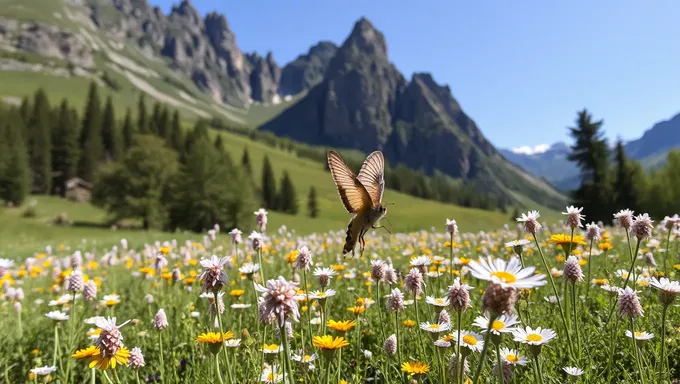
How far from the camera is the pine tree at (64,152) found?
6006 cm

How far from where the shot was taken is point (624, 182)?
43.1 metres

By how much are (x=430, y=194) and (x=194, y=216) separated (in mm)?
104046

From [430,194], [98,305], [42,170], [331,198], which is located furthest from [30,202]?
[430,194]

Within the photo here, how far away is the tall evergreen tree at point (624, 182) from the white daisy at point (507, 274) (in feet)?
162

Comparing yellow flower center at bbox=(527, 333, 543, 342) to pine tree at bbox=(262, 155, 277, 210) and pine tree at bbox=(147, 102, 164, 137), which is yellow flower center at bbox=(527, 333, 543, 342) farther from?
pine tree at bbox=(262, 155, 277, 210)

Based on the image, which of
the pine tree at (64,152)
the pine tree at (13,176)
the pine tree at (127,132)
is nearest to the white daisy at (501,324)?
the pine tree at (13,176)

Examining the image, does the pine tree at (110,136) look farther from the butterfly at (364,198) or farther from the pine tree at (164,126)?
the butterfly at (364,198)

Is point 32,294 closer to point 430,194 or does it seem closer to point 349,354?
point 349,354

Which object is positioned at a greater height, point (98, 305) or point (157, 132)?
point (157, 132)

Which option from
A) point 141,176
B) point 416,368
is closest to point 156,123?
point 141,176

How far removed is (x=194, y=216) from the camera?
40.2 metres

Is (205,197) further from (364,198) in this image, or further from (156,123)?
(364,198)

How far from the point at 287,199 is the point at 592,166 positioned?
5002cm

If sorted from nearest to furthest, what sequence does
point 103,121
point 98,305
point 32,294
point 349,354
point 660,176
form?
point 349,354 < point 98,305 < point 32,294 < point 660,176 < point 103,121
